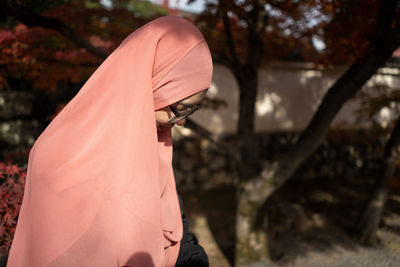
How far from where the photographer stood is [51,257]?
1323mm

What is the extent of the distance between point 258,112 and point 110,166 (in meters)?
7.24

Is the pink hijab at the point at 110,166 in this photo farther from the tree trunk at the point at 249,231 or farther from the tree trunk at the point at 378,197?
the tree trunk at the point at 378,197

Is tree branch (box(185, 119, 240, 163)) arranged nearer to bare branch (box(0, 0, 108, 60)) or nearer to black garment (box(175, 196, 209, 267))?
bare branch (box(0, 0, 108, 60))

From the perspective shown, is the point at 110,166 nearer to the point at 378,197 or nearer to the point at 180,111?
the point at 180,111

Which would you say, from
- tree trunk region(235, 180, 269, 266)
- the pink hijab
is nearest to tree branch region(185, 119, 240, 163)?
tree trunk region(235, 180, 269, 266)

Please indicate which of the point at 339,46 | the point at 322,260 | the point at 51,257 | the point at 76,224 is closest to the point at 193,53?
the point at 76,224

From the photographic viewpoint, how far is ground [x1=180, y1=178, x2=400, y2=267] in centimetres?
492

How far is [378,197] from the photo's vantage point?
517 cm

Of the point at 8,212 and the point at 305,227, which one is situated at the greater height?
the point at 8,212

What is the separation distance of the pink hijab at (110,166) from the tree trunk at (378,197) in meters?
4.86

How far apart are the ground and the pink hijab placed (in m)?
2.80

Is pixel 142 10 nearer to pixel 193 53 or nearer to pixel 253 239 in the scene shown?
pixel 253 239

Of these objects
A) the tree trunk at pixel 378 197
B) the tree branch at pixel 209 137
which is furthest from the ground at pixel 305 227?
the tree branch at pixel 209 137

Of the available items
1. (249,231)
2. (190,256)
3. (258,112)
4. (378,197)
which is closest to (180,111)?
(190,256)
